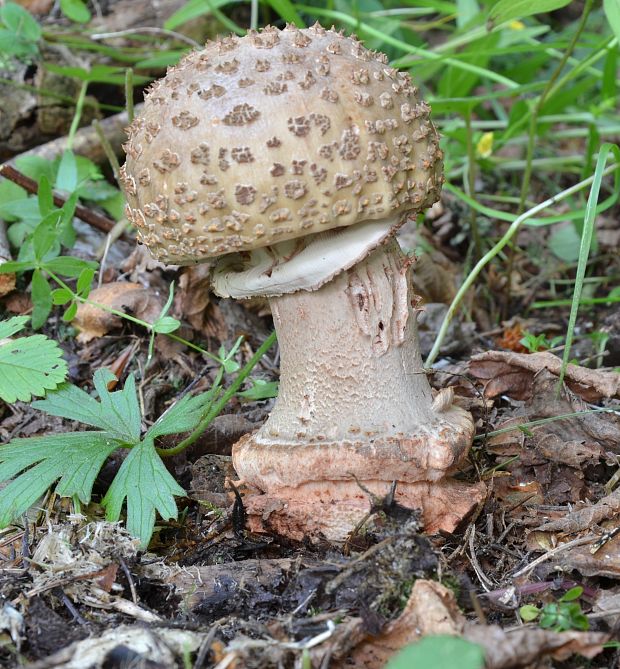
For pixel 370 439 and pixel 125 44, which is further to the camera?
pixel 125 44

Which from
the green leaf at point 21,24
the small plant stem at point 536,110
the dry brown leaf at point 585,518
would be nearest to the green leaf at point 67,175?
the green leaf at point 21,24

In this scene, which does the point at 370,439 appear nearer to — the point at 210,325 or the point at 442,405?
the point at 442,405

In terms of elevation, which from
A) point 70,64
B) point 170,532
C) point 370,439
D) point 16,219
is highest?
point 70,64

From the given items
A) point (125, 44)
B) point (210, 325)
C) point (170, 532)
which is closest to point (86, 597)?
point (170, 532)

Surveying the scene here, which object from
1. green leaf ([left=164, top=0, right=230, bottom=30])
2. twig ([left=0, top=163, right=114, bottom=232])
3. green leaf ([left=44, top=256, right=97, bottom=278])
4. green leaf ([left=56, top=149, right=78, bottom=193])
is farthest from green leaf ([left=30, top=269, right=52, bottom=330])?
green leaf ([left=164, top=0, right=230, bottom=30])

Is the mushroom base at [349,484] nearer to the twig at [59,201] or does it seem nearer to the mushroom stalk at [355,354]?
the mushroom stalk at [355,354]

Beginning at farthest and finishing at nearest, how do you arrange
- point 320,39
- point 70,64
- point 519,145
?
point 519,145 → point 70,64 → point 320,39
